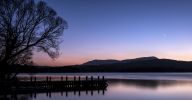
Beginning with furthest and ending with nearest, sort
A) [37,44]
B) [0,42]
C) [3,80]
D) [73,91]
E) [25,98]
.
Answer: [73,91] < [37,44] < [0,42] < [3,80] < [25,98]

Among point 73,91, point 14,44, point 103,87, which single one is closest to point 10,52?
point 14,44

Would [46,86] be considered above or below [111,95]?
above

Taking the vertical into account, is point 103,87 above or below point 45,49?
below

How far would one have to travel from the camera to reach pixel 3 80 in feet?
122

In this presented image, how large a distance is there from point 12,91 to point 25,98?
3.71m

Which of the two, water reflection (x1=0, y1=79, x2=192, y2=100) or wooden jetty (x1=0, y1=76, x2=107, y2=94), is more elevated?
wooden jetty (x1=0, y1=76, x2=107, y2=94)

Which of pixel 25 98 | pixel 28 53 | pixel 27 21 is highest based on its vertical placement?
pixel 27 21

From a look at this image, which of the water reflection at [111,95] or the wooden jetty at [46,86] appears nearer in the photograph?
the water reflection at [111,95]

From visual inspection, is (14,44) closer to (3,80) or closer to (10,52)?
(10,52)

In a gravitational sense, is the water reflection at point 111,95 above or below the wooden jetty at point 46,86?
below

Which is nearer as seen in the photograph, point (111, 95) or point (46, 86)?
point (111, 95)

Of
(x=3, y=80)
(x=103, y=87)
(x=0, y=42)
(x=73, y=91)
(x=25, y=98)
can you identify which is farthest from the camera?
(x=103, y=87)

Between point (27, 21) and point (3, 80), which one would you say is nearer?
point (3, 80)

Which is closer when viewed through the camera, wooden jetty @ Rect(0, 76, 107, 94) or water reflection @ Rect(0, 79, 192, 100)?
water reflection @ Rect(0, 79, 192, 100)
